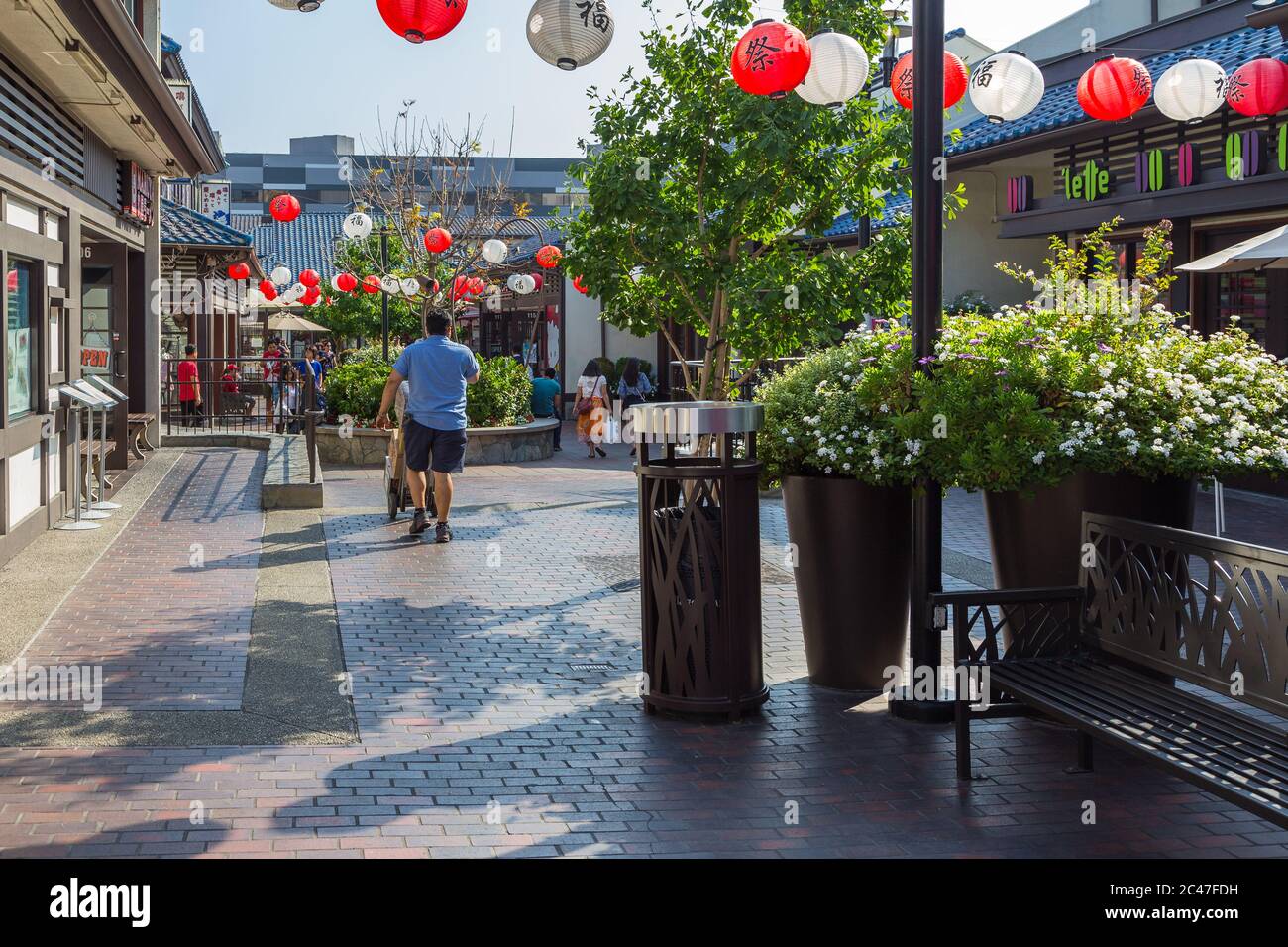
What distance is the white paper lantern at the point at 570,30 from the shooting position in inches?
297

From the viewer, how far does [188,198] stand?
113 feet

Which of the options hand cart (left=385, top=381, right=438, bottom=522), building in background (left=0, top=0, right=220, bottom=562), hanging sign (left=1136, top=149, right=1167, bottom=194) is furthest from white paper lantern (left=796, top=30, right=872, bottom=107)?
hanging sign (left=1136, top=149, right=1167, bottom=194)

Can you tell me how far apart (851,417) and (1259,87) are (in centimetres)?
660

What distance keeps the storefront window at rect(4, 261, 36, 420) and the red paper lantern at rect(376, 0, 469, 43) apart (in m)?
4.21

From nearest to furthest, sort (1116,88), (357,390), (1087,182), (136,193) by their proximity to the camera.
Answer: (1116,88), (136,193), (1087,182), (357,390)

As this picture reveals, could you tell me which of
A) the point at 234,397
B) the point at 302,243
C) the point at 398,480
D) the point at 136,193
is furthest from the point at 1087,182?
the point at 302,243

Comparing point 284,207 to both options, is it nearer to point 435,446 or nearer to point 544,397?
point 544,397

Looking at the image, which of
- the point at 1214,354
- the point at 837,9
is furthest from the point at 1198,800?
the point at 837,9

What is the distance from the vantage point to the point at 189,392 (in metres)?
22.2

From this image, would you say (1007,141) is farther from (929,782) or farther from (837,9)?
(929,782)

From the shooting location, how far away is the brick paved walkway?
175 inches

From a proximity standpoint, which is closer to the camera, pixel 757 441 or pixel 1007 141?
pixel 757 441

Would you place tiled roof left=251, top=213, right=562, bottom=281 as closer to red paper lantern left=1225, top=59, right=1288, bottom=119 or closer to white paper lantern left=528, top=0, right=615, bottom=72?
red paper lantern left=1225, top=59, right=1288, bottom=119
